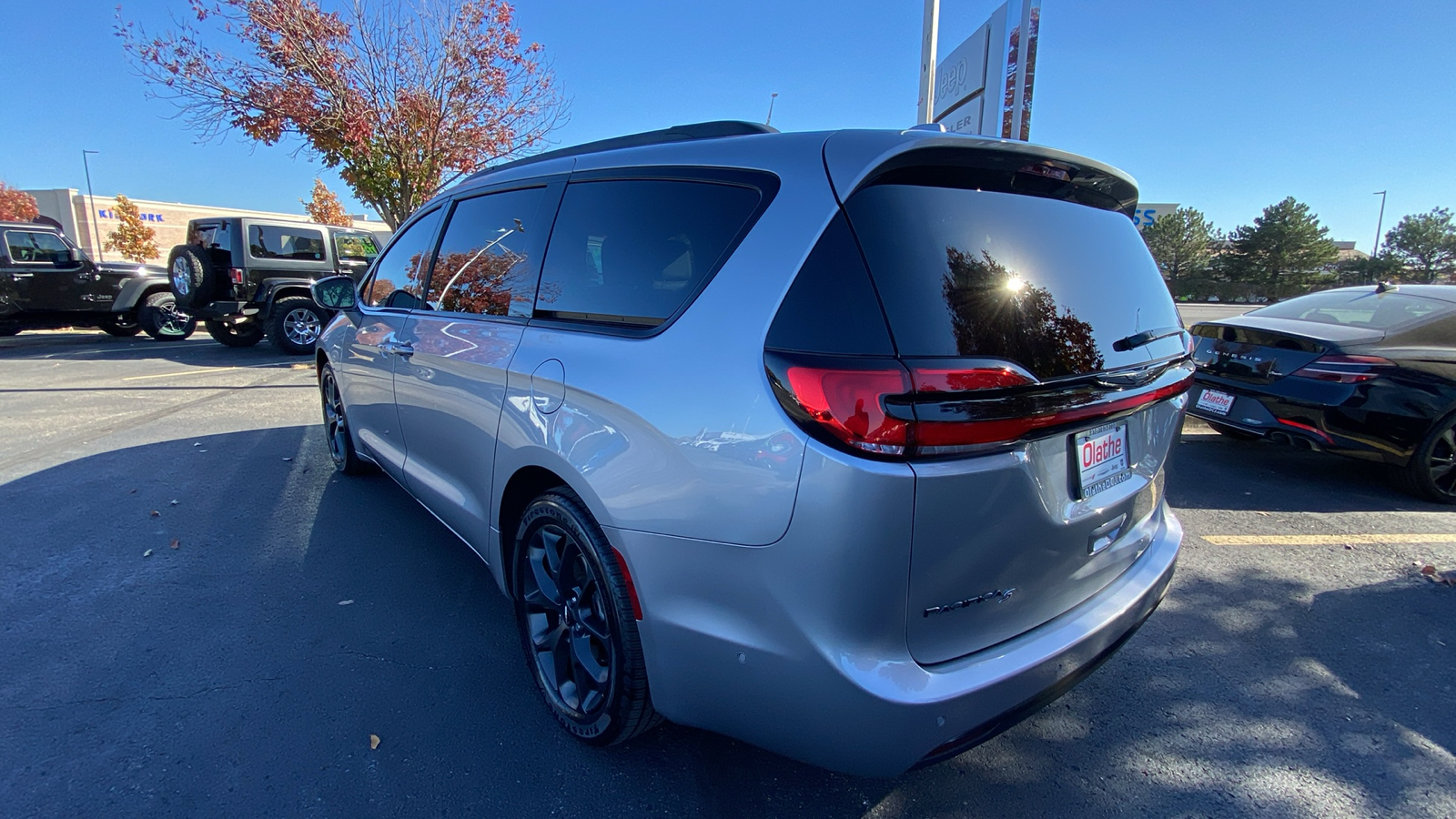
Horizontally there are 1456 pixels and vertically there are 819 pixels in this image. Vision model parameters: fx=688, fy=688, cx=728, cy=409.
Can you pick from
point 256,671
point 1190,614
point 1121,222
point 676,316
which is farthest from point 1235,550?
point 256,671

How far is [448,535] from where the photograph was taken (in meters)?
3.72

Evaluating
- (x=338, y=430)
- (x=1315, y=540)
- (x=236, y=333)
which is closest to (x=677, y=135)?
(x=338, y=430)

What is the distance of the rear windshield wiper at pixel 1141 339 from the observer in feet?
6.07

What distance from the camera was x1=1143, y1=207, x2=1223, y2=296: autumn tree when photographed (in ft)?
177

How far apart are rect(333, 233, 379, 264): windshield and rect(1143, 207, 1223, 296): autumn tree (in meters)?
57.3

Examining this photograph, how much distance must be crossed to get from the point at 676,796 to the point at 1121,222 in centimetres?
223

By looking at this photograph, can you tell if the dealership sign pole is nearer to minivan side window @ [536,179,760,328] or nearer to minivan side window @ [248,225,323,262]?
minivan side window @ [536,179,760,328]

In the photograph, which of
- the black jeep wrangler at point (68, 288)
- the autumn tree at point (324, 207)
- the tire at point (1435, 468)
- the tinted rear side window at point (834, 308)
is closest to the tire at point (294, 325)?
the black jeep wrangler at point (68, 288)

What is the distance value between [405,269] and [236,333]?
10.2m

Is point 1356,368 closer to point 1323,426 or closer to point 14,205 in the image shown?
point 1323,426

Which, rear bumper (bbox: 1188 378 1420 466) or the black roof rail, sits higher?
the black roof rail

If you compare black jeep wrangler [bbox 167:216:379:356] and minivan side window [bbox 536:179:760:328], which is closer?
minivan side window [bbox 536:179:760:328]

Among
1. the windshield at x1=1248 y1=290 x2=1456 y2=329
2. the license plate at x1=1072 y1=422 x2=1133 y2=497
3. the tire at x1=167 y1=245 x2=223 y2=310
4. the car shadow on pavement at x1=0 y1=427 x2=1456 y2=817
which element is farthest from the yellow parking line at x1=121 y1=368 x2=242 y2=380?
the windshield at x1=1248 y1=290 x2=1456 y2=329

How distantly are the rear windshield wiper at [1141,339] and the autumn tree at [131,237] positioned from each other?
5203cm
